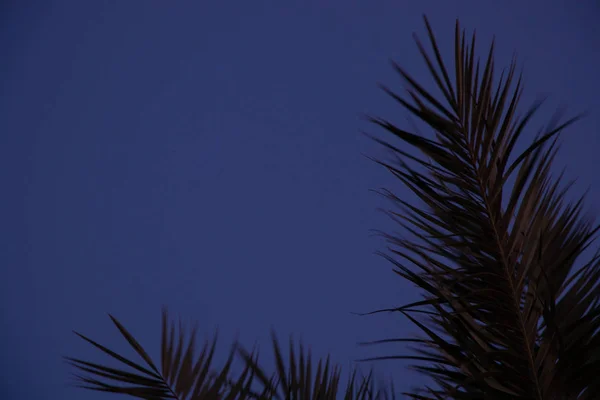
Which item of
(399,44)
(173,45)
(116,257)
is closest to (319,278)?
(116,257)

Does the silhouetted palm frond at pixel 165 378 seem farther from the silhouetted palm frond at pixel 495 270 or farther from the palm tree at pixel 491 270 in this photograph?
the silhouetted palm frond at pixel 495 270

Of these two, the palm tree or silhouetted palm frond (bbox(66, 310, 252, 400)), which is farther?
silhouetted palm frond (bbox(66, 310, 252, 400))

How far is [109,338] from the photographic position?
235 cm

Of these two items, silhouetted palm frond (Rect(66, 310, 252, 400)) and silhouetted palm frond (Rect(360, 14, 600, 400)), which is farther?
silhouetted palm frond (Rect(66, 310, 252, 400))

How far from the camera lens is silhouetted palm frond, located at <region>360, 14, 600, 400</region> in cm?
46

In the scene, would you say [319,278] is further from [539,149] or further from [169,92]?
[539,149]

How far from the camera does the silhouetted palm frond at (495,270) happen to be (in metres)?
0.46

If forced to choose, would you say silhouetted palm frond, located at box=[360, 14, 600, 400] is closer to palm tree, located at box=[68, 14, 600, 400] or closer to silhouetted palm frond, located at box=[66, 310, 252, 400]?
palm tree, located at box=[68, 14, 600, 400]

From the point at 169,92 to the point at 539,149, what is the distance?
234cm

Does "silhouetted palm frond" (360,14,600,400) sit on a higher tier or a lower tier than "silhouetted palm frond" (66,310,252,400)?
higher

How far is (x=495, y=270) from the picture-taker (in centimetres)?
51

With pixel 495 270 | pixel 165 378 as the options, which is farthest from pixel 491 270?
pixel 165 378

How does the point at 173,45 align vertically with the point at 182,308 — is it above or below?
above

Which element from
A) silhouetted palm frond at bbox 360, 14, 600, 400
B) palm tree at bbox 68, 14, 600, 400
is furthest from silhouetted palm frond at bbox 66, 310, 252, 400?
silhouetted palm frond at bbox 360, 14, 600, 400
